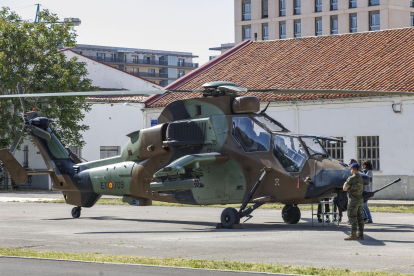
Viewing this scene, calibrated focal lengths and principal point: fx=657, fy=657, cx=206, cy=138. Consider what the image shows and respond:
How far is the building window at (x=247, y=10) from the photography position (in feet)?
264

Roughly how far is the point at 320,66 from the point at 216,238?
18600 mm

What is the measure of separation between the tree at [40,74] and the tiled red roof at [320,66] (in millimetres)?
8367

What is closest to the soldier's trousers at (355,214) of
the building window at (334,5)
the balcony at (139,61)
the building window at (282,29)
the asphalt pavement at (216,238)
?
the asphalt pavement at (216,238)

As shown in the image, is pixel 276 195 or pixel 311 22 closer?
pixel 276 195

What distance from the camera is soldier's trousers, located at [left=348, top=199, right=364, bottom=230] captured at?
44.9ft

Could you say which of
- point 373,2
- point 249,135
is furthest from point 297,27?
point 249,135

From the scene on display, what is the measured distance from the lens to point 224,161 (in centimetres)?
1697

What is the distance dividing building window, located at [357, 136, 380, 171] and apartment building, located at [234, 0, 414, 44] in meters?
44.3

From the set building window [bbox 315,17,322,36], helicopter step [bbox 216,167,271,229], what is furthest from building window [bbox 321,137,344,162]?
building window [bbox 315,17,322,36]

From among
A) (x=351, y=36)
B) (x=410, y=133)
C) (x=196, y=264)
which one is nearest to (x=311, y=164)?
(x=196, y=264)

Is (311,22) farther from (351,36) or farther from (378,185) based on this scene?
(378,185)

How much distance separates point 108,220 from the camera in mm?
19828

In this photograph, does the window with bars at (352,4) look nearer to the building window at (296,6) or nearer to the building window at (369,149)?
the building window at (296,6)

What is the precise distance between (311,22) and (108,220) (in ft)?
198
